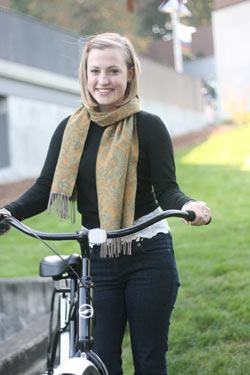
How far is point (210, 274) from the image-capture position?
6.56m

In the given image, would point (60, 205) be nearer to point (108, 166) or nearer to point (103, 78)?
point (108, 166)

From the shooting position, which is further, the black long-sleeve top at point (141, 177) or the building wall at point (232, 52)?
the building wall at point (232, 52)

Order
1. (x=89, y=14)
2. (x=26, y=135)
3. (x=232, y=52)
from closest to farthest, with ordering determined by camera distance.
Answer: (x=26, y=135), (x=232, y=52), (x=89, y=14)

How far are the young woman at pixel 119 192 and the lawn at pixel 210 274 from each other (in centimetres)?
157

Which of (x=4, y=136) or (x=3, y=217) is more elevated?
(x=4, y=136)

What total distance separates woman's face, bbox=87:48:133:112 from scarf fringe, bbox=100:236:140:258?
0.61 metres

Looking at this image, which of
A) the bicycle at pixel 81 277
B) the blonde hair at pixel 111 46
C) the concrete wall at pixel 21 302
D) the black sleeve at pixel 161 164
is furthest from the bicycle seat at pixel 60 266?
the concrete wall at pixel 21 302

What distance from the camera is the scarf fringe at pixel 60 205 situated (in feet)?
9.92

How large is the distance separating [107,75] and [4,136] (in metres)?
13.0

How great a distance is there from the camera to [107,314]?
3.10m

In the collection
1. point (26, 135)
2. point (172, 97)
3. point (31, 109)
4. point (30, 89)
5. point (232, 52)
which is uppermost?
point (232, 52)

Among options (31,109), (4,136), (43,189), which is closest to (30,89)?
(31,109)

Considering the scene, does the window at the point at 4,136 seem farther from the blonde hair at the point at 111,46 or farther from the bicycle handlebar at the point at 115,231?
the bicycle handlebar at the point at 115,231

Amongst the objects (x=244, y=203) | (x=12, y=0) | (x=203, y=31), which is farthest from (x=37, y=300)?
(x=203, y=31)
